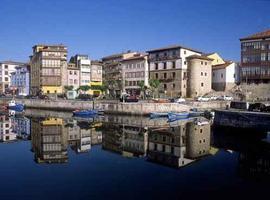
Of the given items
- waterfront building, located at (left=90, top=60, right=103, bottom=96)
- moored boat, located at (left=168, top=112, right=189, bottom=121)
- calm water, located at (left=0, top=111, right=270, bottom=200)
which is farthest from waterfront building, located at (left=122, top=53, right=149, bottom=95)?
calm water, located at (left=0, top=111, right=270, bottom=200)

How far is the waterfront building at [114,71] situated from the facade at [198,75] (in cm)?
2642

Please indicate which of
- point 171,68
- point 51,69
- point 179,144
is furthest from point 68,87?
point 179,144

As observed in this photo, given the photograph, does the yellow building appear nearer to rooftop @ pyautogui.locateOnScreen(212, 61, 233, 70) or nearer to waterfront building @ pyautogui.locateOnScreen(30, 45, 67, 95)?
rooftop @ pyautogui.locateOnScreen(212, 61, 233, 70)

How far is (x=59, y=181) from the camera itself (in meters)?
23.4

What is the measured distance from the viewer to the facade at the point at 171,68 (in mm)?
92062

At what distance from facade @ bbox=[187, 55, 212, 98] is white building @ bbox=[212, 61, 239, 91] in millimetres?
3987

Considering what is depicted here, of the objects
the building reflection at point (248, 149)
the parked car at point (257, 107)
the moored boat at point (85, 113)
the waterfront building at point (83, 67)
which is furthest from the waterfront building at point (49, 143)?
the waterfront building at point (83, 67)

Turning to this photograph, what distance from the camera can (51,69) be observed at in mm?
109625

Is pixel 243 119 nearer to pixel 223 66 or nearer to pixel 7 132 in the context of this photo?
pixel 7 132

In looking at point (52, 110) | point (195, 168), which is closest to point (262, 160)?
point (195, 168)

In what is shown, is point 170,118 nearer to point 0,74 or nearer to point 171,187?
point 171,187

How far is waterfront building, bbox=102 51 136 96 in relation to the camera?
110m

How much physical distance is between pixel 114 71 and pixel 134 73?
12823 millimetres

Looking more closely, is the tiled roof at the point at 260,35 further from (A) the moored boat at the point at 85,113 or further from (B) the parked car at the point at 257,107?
(A) the moored boat at the point at 85,113
